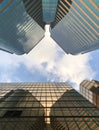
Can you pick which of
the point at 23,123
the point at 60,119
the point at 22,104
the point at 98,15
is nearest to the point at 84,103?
the point at 60,119

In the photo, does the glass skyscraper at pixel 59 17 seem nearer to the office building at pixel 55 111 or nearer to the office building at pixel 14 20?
the office building at pixel 14 20

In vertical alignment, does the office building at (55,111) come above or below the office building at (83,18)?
below

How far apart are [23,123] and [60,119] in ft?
18.1

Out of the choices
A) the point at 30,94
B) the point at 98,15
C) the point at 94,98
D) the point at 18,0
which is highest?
the point at 18,0

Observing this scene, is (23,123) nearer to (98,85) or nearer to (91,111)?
(91,111)

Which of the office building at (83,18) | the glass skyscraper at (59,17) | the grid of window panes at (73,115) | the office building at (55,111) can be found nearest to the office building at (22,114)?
the office building at (55,111)

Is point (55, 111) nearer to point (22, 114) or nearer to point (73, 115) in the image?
point (73, 115)

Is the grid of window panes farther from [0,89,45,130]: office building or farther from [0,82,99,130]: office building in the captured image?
[0,89,45,130]: office building

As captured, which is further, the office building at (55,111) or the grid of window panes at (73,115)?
the office building at (55,111)

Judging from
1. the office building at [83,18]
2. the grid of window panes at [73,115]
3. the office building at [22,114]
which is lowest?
the grid of window panes at [73,115]

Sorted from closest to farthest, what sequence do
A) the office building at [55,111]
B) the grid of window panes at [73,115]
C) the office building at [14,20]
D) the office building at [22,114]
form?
the office building at [22,114] < the grid of window panes at [73,115] < the office building at [55,111] < the office building at [14,20]

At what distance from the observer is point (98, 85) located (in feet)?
141

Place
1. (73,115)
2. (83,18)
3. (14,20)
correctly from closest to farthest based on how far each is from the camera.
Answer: (73,115) → (83,18) → (14,20)

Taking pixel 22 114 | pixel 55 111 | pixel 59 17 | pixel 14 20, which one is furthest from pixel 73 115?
pixel 59 17
